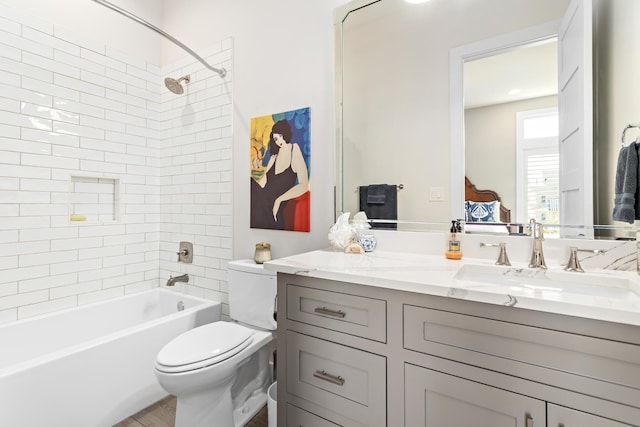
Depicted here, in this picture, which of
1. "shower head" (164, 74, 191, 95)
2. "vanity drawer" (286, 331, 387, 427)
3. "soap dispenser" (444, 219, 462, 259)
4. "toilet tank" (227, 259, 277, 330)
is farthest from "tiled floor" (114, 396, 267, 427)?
"shower head" (164, 74, 191, 95)

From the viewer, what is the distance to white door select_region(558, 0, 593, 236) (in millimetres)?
1157

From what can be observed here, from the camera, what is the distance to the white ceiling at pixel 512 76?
4.01 feet

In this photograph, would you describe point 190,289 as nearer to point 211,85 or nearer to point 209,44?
point 211,85

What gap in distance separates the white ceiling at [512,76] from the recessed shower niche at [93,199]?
8.24ft

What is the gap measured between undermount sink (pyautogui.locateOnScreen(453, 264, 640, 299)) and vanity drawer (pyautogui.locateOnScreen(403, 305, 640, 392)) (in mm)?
147

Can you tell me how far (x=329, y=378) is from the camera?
1.13 m

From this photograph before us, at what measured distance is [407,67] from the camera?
5.08 feet

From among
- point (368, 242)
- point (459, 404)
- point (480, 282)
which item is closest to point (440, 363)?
point (459, 404)

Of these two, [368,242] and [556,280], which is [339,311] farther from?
[556,280]

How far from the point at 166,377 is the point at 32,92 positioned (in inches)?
77.2

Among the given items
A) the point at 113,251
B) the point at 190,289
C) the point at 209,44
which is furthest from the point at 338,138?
the point at 113,251

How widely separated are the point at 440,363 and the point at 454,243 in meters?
0.57

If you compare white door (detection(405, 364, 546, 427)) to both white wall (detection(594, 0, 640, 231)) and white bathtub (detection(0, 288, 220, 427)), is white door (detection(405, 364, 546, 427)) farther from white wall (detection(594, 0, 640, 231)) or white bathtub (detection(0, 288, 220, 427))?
white bathtub (detection(0, 288, 220, 427))

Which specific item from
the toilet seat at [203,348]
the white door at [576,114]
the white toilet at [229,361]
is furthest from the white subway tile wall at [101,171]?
the white door at [576,114]
